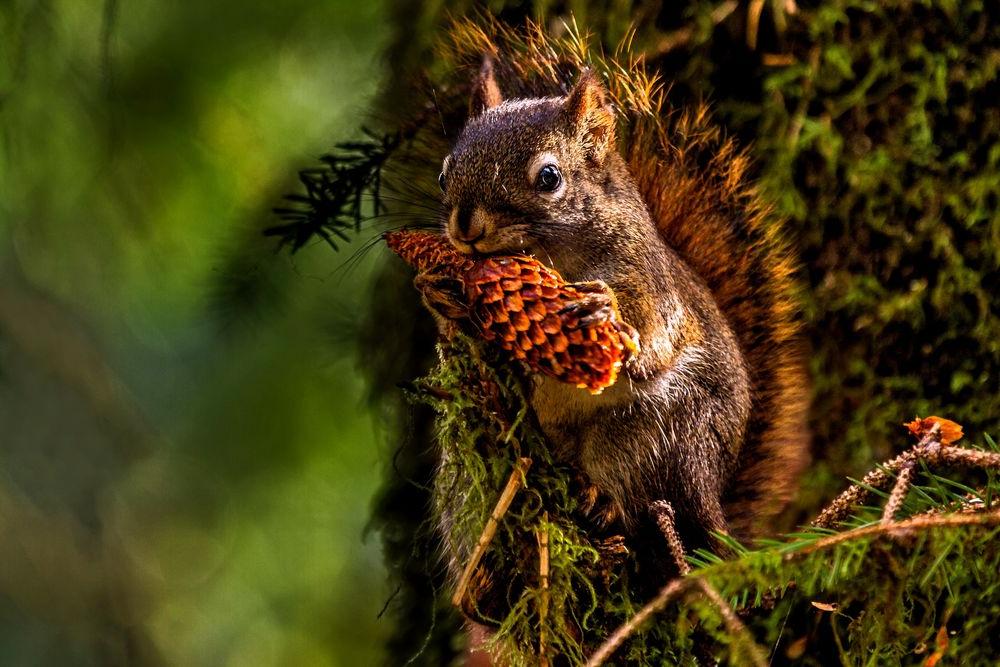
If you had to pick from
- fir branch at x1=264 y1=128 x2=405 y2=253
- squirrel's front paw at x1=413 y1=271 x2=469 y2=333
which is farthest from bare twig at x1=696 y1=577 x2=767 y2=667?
fir branch at x1=264 y1=128 x2=405 y2=253

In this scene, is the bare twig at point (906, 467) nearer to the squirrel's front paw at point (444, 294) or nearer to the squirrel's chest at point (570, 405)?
the squirrel's chest at point (570, 405)

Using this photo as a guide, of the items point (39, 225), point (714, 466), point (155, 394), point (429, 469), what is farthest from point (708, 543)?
point (155, 394)

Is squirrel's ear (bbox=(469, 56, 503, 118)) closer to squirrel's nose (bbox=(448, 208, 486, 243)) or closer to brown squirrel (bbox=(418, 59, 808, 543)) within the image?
brown squirrel (bbox=(418, 59, 808, 543))

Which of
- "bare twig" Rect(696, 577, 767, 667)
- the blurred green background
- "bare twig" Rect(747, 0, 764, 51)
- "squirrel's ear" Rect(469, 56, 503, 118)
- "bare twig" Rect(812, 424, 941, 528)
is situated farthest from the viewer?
the blurred green background

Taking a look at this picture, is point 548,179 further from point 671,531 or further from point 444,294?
point 671,531

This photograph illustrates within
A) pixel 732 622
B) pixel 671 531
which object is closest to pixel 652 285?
pixel 671 531

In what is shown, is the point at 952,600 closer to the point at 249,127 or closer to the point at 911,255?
the point at 911,255

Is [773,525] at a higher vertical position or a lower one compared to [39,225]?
lower
